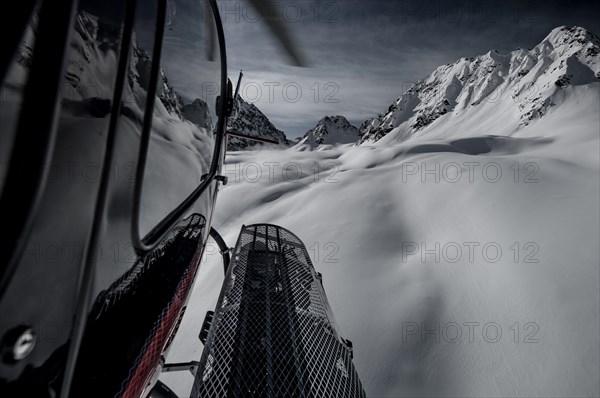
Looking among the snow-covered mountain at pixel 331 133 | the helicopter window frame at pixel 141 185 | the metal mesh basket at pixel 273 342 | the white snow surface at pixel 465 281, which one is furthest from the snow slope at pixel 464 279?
the snow-covered mountain at pixel 331 133

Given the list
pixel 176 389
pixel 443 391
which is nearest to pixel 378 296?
pixel 443 391

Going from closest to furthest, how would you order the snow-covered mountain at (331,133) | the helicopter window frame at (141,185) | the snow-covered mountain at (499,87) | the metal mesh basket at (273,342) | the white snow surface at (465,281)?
the helicopter window frame at (141,185), the metal mesh basket at (273,342), the white snow surface at (465,281), the snow-covered mountain at (499,87), the snow-covered mountain at (331,133)

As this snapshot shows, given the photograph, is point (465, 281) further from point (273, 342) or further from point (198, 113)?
point (198, 113)

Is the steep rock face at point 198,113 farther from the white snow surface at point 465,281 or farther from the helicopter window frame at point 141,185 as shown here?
the white snow surface at point 465,281

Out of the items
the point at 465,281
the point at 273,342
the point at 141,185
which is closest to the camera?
the point at 141,185

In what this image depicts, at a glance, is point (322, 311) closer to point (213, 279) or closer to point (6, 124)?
point (6, 124)

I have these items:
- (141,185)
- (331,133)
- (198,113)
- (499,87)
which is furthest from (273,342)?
(331,133)
